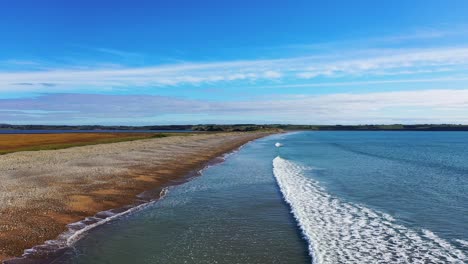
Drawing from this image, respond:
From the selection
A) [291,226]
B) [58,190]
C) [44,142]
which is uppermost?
[44,142]

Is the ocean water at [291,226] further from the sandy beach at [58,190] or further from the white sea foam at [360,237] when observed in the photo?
the sandy beach at [58,190]

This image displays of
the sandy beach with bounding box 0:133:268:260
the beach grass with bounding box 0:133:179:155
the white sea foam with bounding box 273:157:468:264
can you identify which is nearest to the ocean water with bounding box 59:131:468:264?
the white sea foam with bounding box 273:157:468:264

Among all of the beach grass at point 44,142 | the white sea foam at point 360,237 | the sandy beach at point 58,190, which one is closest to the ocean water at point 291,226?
the white sea foam at point 360,237

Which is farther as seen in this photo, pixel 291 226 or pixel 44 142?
pixel 44 142

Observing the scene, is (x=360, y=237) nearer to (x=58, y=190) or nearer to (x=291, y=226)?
(x=291, y=226)

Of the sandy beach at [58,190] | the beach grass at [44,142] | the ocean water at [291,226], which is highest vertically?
the beach grass at [44,142]

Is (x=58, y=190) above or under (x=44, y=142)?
under

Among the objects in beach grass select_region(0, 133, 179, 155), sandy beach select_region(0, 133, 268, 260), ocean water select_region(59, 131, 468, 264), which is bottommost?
ocean water select_region(59, 131, 468, 264)

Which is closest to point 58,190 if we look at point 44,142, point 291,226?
point 291,226

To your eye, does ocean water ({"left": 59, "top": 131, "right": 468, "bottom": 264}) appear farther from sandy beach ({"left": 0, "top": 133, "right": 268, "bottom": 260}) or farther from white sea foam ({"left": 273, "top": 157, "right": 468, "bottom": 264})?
sandy beach ({"left": 0, "top": 133, "right": 268, "bottom": 260})
